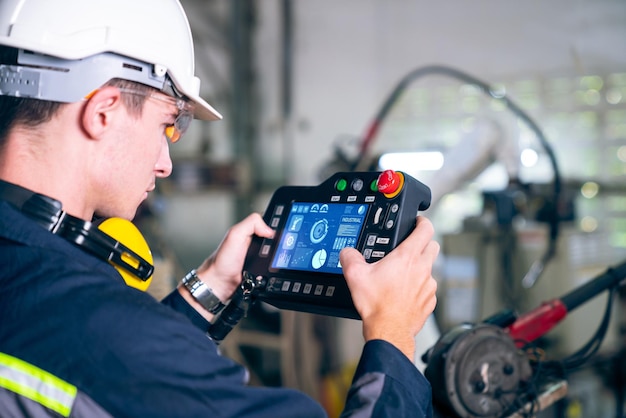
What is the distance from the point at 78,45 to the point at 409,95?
9.63 ft

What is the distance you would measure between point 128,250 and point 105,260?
51mm

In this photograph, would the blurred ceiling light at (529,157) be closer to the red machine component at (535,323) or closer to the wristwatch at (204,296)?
the red machine component at (535,323)

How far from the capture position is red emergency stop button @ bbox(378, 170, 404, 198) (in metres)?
0.96

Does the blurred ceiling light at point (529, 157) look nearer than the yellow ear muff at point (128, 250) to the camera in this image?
No

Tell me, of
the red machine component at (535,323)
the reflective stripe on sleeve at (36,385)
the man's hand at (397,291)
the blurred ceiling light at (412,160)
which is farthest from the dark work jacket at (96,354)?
the blurred ceiling light at (412,160)

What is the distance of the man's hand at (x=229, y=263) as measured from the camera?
1.16m

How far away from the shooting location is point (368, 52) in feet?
12.7

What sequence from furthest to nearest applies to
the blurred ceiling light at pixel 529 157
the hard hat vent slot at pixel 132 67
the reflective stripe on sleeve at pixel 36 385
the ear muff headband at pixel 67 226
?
the blurred ceiling light at pixel 529 157, the hard hat vent slot at pixel 132 67, the ear muff headband at pixel 67 226, the reflective stripe on sleeve at pixel 36 385

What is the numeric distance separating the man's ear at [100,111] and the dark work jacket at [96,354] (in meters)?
0.15

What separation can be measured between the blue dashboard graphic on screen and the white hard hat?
332 mm

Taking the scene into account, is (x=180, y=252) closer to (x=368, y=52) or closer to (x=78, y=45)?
(x=368, y=52)

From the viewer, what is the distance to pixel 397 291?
86cm

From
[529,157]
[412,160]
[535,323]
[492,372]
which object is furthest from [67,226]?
[412,160]

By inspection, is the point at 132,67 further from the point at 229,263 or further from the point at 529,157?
the point at 529,157
